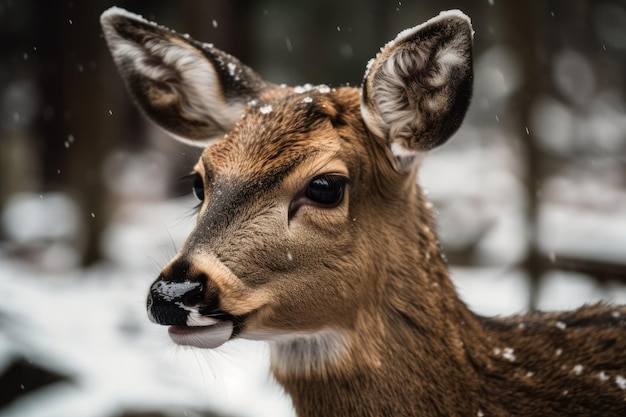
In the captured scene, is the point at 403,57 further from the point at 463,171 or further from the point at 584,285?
the point at 463,171

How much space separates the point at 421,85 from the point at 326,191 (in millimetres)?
510

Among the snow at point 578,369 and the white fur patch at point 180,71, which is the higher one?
the white fur patch at point 180,71

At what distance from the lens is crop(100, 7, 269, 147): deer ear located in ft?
11.0

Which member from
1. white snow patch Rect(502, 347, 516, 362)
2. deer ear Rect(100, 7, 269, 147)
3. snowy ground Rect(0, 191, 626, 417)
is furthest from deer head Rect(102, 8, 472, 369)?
snowy ground Rect(0, 191, 626, 417)

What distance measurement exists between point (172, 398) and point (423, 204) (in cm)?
315

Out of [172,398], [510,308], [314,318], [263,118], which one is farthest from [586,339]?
[510,308]

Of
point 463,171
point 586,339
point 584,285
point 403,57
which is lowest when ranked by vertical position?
point 586,339

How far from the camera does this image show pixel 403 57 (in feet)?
9.35

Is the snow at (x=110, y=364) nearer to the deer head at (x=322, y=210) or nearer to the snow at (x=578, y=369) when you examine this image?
the deer head at (x=322, y=210)

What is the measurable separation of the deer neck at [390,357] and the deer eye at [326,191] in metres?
0.29

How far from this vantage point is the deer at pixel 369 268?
8.85 ft

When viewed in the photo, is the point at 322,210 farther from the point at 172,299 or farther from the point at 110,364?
the point at 110,364

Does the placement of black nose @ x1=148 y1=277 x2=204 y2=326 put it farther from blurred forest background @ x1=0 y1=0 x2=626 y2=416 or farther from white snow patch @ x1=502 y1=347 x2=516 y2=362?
white snow patch @ x1=502 y1=347 x2=516 y2=362

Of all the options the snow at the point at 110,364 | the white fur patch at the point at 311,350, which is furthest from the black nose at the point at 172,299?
the snow at the point at 110,364
